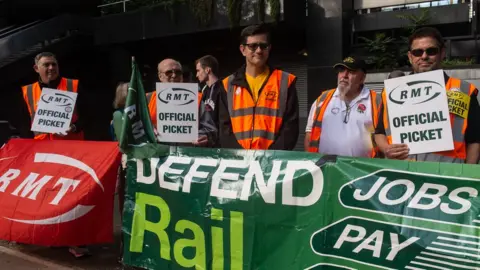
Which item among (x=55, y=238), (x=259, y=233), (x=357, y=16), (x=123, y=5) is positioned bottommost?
(x=55, y=238)

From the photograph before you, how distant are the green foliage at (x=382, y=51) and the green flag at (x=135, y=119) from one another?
24.2 feet

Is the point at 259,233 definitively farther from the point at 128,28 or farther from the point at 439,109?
the point at 128,28

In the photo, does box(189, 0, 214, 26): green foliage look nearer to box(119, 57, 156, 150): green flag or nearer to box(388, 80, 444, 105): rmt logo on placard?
box(119, 57, 156, 150): green flag

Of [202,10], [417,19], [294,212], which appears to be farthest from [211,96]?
[202,10]

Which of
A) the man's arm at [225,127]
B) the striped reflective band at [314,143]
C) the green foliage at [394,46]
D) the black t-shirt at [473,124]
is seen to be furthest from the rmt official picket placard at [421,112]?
the green foliage at [394,46]

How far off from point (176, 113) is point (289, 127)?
0.97 metres

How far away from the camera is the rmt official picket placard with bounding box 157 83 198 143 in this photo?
4.17 metres

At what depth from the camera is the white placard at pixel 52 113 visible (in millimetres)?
5141

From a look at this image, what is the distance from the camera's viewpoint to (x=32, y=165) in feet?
16.8

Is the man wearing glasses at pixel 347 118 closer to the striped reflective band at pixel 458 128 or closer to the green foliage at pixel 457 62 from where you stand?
the striped reflective band at pixel 458 128

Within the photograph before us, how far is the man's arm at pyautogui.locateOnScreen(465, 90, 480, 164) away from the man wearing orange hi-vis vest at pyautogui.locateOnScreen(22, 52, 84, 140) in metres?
3.91

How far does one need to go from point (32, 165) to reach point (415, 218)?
13.0 feet

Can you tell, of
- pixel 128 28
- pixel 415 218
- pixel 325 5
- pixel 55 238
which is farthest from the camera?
pixel 128 28

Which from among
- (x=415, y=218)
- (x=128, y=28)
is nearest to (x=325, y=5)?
(x=128, y=28)
